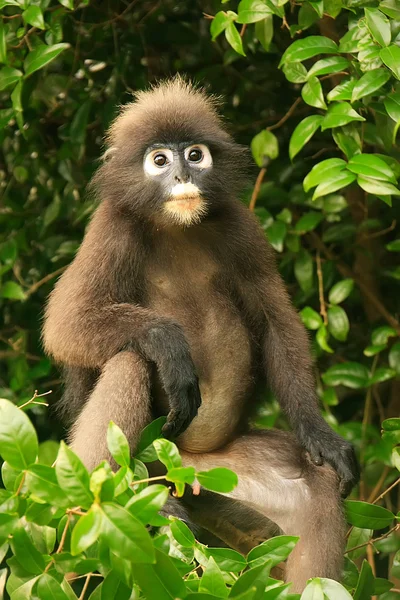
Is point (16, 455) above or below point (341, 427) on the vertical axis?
above

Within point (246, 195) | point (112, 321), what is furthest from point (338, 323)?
point (112, 321)

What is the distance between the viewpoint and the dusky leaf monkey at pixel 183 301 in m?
3.52

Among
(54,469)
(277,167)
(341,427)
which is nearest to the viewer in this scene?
(54,469)

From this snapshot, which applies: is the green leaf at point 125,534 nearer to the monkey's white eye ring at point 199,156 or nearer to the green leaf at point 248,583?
the green leaf at point 248,583

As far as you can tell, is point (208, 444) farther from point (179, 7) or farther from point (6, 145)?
point (179, 7)

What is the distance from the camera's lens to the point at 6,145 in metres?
5.31

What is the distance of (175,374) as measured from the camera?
11.1 feet

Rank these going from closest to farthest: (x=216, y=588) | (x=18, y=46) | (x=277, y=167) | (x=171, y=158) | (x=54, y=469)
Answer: (x=54, y=469)
(x=216, y=588)
(x=171, y=158)
(x=18, y=46)
(x=277, y=167)

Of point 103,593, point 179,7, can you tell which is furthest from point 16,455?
point 179,7

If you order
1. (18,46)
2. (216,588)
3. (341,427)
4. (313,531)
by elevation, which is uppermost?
(18,46)

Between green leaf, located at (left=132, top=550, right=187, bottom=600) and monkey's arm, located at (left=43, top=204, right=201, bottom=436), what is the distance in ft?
3.91

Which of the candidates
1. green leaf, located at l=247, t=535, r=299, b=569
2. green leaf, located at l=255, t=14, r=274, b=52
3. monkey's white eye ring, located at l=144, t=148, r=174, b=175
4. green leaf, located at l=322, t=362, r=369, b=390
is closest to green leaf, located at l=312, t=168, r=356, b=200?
monkey's white eye ring, located at l=144, t=148, r=174, b=175

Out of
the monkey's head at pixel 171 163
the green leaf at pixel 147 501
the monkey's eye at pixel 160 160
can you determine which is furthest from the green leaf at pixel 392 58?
the green leaf at pixel 147 501

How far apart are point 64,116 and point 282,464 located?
2.32 m
